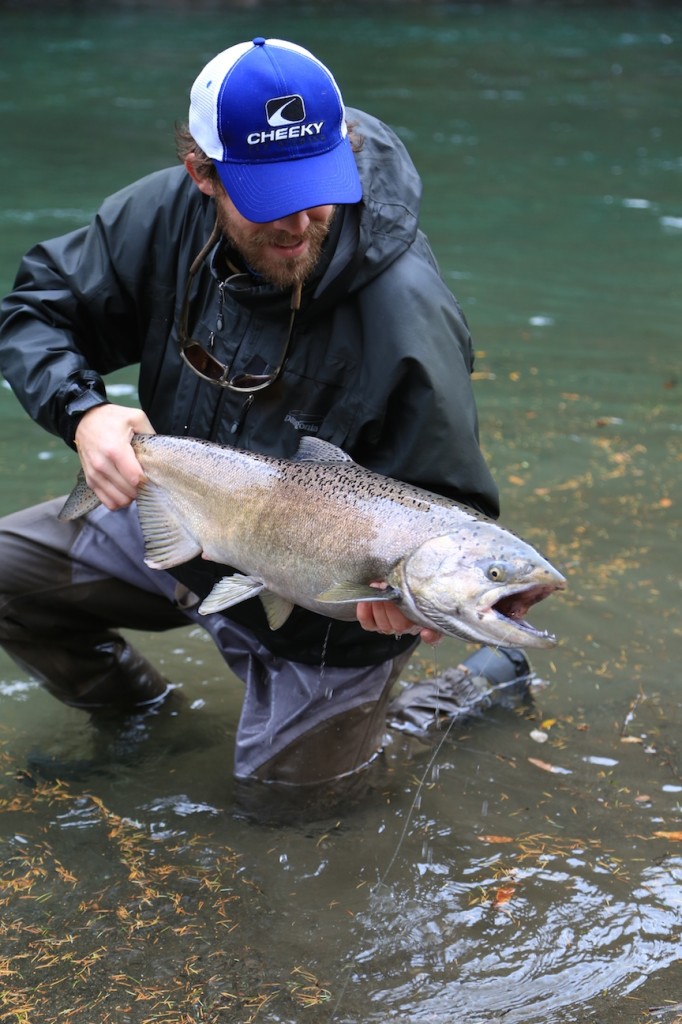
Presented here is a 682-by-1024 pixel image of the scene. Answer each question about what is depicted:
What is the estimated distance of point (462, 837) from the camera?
4539 mm

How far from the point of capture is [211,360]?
4230 millimetres

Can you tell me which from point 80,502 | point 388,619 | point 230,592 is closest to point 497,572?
point 388,619

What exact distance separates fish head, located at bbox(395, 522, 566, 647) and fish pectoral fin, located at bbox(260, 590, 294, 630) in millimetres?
625

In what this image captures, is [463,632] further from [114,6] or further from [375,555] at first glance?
[114,6]

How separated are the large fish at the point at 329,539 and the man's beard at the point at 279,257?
1.70 feet

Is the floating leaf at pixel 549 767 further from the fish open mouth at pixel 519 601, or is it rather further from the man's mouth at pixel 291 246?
the man's mouth at pixel 291 246

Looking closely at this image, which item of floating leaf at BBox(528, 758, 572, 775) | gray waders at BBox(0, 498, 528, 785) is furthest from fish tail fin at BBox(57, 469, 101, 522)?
floating leaf at BBox(528, 758, 572, 775)

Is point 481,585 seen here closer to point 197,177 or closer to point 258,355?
point 258,355

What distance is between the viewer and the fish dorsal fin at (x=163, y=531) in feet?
13.5

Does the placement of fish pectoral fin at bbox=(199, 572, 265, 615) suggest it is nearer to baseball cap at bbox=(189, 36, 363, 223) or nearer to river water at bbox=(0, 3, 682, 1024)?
river water at bbox=(0, 3, 682, 1024)

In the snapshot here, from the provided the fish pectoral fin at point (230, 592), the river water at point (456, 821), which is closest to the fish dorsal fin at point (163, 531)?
the fish pectoral fin at point (230, 592)

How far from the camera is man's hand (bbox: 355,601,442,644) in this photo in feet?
12.0

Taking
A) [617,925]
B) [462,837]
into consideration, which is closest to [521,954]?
[617,925]

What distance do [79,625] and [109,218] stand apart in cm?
161
